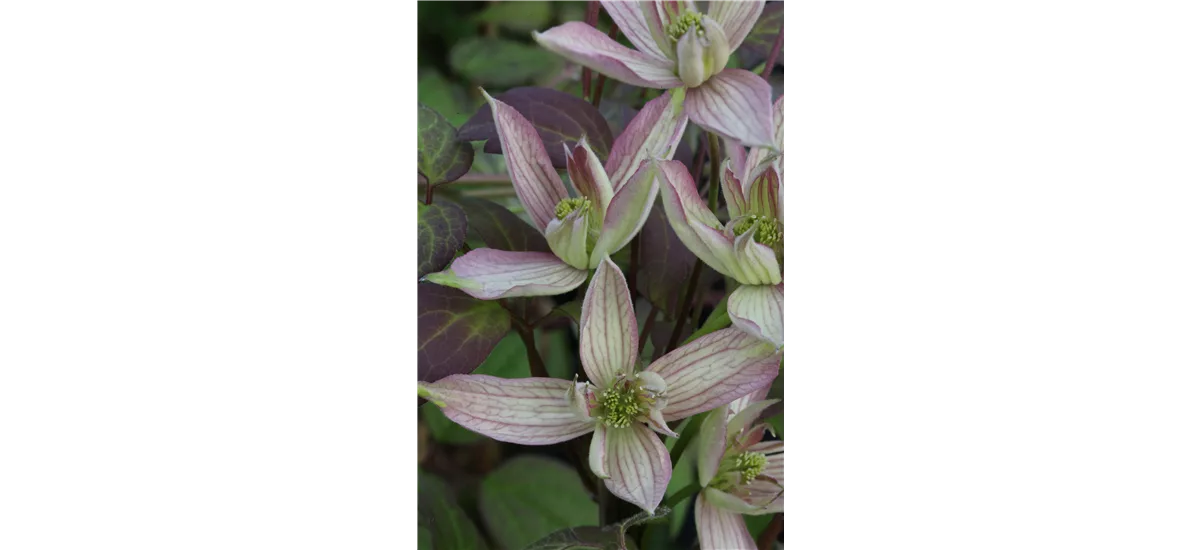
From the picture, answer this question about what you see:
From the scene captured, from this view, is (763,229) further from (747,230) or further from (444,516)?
(444,516)


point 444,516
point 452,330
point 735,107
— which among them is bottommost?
point 444,516

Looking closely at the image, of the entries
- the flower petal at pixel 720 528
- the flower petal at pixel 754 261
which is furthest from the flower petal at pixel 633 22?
the flower petal at pixel 720 528

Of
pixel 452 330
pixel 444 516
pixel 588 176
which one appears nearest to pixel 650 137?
pixel 588 176

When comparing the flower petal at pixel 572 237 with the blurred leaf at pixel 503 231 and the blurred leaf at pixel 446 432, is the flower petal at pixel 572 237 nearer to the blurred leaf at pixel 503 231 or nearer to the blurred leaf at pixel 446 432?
the blurred leaf at pixel 503 231

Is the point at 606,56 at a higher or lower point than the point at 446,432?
higher

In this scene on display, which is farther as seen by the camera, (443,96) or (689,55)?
(443,96)

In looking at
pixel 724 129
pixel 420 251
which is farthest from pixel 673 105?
pixel 420 251
